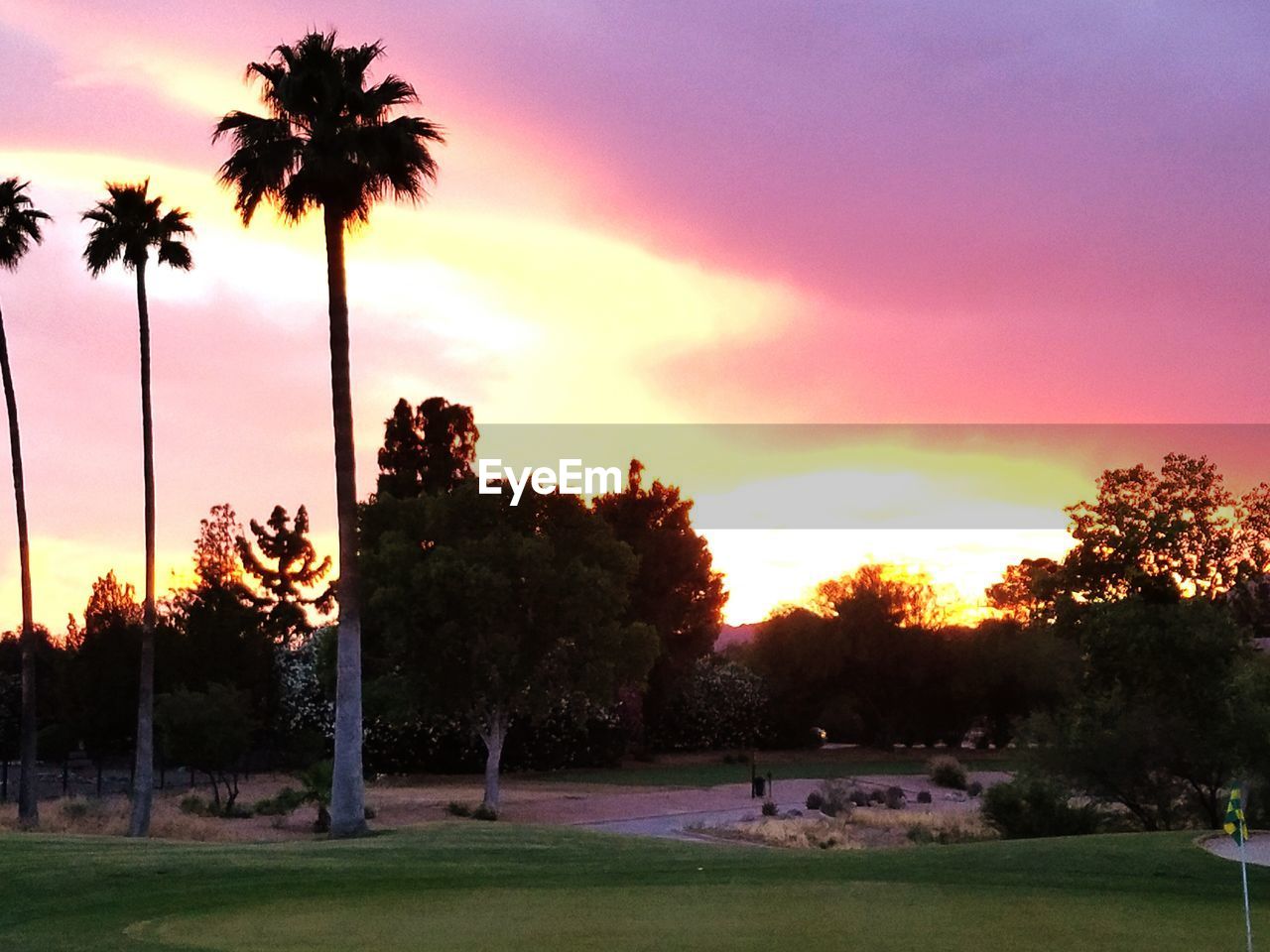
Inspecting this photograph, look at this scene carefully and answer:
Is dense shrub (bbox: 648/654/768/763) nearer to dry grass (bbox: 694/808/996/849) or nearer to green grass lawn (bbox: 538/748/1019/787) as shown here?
green grass lawn (bbox: 538/748/1019/787)

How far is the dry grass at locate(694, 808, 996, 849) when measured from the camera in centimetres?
3253

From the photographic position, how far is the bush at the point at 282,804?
3806cm

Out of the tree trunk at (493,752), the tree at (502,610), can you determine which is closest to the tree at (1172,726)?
the tree at (502,610)

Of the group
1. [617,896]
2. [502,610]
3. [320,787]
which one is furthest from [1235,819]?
[502,610]

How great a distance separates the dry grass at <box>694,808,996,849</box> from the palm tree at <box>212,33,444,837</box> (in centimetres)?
1004

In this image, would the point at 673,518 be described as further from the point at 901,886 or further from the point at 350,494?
the point at 901,886

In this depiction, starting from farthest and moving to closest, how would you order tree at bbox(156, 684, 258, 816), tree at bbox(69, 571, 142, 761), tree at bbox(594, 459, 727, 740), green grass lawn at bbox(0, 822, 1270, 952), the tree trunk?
tree at bbox(594, 459, 727, 740) → tree at bbox(69, 571, 142, 761) → the tree trunk → tree at bbox(156, 684, 258, 816) → green grass lawn at bbox(0, 822, 1270, 952)

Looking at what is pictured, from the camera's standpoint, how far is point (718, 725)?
231 feet

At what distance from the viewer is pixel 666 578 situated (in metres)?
67.9

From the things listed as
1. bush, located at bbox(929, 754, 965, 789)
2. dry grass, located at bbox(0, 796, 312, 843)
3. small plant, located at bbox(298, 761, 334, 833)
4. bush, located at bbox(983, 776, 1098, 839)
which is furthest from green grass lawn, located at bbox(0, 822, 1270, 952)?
bush, located at bbox(929, 754, 965, 789)

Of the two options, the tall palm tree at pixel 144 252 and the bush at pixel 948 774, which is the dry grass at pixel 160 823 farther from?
the bush at pixel 948 774

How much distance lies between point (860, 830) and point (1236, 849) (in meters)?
18.7

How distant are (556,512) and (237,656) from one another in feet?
66.2

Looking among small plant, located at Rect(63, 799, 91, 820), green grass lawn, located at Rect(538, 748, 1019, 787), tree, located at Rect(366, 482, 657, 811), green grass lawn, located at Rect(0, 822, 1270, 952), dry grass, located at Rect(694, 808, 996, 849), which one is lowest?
green grass lawn, located at Rect(538, 748, 1019, 787)
